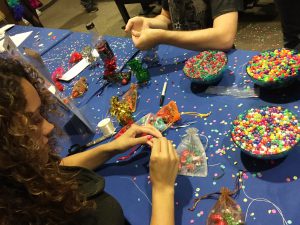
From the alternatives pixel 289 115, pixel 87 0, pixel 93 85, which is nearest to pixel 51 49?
pixel 93 85

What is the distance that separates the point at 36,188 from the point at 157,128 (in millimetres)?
559

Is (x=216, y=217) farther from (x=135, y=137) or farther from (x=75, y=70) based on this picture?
(x=75, y=70)

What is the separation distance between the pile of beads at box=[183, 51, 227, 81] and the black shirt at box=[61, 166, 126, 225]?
1.91 ft

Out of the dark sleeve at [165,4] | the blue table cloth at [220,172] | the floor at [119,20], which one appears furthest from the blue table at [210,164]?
the floor at [119,20]

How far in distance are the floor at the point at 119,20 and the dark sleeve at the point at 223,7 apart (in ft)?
4.67

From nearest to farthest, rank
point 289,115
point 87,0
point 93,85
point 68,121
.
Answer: point 289,115
point 68,121
point 93,85
point 87,0

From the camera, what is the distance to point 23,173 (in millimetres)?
701

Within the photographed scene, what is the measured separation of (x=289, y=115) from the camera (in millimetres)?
968

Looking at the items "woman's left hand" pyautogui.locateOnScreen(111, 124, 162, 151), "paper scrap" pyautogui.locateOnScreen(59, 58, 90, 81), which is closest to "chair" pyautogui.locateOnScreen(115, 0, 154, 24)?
"paper scrap" pyautogui.locateOnScreen(59, 58, 90, 81)

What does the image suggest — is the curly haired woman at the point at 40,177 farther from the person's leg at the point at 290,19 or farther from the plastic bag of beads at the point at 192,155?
the person's leg at the point at 290,19

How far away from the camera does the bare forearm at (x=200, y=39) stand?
1.39 metres

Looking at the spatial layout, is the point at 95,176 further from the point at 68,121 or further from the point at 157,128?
the point at 68,121

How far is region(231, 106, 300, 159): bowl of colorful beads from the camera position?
2.92 feet

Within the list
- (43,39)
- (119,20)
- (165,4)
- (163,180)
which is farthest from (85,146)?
(119,20)
